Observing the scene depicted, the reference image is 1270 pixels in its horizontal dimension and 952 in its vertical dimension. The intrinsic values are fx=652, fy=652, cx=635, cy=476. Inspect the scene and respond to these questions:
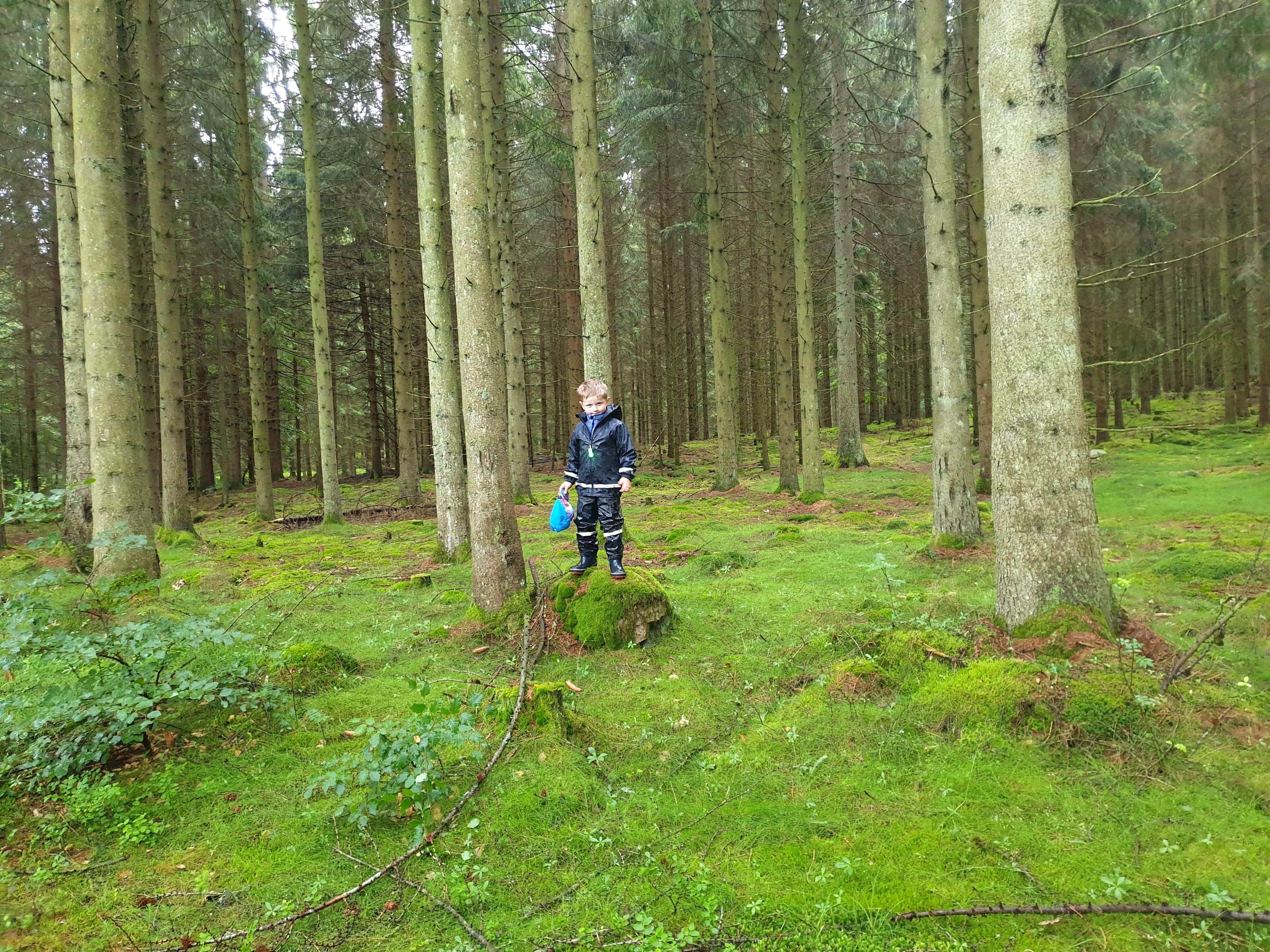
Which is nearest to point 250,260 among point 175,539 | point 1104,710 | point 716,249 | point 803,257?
point 175,539

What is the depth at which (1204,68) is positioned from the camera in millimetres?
14438

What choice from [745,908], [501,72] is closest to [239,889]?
[745,908]

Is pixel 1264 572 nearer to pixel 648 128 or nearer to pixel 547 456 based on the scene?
pixel 648 128

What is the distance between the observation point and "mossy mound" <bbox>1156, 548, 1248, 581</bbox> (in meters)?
6.33

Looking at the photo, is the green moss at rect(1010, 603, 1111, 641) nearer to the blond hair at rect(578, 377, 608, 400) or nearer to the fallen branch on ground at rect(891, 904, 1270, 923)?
the fallen branch on ground at rect(891, 904, 1270, 923)

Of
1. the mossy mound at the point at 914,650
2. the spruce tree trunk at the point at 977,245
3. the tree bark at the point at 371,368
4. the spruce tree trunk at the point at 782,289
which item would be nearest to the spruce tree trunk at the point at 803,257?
the spruce tree trunk at the point at 782,289

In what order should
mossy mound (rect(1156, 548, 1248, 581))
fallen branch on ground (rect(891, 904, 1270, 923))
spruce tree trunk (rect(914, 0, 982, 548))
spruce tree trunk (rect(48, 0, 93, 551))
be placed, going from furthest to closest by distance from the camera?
spruce tree trunk (rect(48, 0, 93, 551))
spruce tree trunk (rect(914, 0, 982, 548))
mossy mound (rect(1156, 548, 1248, 581))
fallen branch on ground (rect(891, 904, 1270, 923))

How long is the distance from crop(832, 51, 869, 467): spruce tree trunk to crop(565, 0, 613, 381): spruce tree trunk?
10100 mm

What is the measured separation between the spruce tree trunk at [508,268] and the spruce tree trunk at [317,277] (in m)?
3.66

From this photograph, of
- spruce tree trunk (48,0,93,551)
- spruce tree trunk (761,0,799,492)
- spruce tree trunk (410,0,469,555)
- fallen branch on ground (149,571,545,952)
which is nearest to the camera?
fallen branch on ground (149,571,545,952)

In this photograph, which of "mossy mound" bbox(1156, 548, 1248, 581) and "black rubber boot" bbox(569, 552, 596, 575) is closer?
"black rubber boot" bbox(569, 552, 596, 575)

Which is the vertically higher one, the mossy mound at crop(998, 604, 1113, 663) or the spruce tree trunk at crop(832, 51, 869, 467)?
the spruce tree trunk at crop(832, 51, 869, 467)

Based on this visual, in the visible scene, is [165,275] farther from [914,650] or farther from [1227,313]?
[1227,313]

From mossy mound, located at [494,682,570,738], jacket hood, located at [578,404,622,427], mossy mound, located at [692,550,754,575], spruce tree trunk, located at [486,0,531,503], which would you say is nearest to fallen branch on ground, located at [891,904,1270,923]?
mossy mound, located at [494,682,570,738]
